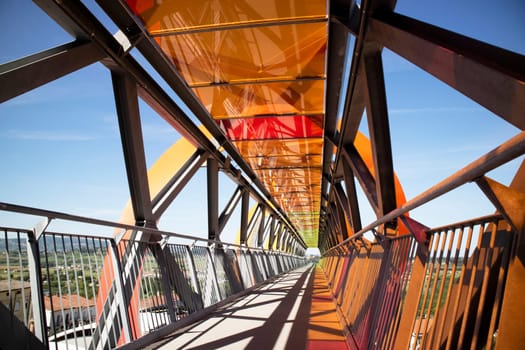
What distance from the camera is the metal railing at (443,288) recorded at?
164 centimetres

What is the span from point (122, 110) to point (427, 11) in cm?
437

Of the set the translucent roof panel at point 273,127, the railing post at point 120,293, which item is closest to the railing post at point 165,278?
the railing post at point 120,293

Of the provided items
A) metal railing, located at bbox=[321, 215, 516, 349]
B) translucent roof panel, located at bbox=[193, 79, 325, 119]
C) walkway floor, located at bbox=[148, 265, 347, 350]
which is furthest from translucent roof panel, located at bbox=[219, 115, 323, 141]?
metal railing, located at bbox=[321, 215, 516, 349]

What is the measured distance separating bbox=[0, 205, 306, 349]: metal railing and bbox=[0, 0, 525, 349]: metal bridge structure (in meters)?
0.02

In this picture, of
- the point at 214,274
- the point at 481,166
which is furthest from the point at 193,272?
the point at 481,166

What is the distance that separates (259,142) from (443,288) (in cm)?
824

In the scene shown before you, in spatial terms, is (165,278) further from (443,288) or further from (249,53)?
(443,288)

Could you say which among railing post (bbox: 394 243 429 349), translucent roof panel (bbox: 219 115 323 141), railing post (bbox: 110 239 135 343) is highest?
translucent roof panel (bbox: 219 115 323 141)

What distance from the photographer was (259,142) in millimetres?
10070

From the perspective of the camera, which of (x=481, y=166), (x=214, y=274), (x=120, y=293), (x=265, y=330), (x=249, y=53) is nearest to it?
(x=481, y=166)

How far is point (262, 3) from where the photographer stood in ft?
15.0

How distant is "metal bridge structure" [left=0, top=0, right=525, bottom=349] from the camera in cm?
183

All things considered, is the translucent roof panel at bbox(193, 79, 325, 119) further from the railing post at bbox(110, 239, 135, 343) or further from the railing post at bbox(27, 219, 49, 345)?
the railing post at bbox(27, 219, 49, 345)

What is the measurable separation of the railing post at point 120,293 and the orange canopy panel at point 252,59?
2864mm
